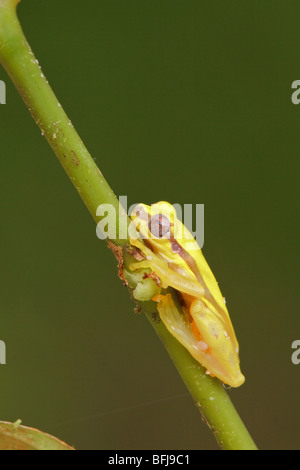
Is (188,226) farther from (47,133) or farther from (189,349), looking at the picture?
(47,133)

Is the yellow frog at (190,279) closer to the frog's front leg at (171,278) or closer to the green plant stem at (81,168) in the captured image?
the frog's front leg at (171,278)

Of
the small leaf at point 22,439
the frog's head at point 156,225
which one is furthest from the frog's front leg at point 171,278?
the small leaf at point 22,439

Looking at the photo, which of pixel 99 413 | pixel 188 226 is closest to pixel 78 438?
pixel 99 413

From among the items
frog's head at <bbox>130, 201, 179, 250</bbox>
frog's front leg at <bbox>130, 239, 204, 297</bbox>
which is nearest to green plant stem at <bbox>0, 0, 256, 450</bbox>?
frog's front leg at <bbox>130, 239, 204, 297</bbox>

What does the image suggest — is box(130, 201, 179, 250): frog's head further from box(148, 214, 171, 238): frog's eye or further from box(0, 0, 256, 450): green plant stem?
box(0, 0, 256, 450): green plant stem
